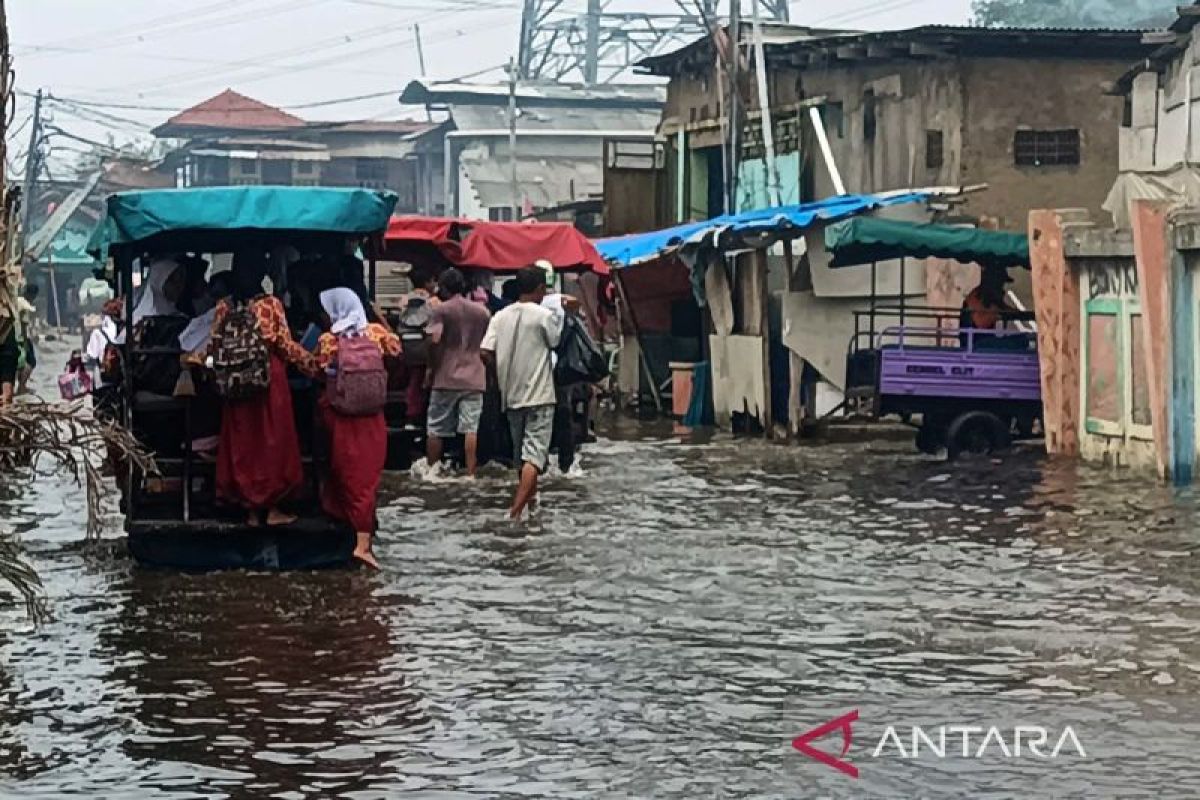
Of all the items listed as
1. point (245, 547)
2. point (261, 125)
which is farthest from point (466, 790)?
point (261, 125)

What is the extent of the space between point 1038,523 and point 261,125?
62.4 metres

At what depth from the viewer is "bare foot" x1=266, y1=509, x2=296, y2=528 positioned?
11969mm

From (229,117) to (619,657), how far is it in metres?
68.9

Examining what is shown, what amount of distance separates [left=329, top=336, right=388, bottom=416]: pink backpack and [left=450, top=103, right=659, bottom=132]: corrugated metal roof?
165 ft

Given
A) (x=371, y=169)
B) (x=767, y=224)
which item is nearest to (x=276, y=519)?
(x=767, y=224)

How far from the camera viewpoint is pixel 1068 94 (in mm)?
26938

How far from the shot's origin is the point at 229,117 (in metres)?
76.1

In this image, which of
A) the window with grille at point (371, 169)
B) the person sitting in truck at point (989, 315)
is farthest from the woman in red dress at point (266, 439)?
the window with grille at point (371, 169)

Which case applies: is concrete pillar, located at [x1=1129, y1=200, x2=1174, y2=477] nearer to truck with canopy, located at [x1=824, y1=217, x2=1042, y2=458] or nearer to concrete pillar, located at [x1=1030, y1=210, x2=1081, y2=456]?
concrete pillar, located at [x1=1030, y1=210, x2=1081, y2=456]

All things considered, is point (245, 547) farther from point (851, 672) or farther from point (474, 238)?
point (474, 238)

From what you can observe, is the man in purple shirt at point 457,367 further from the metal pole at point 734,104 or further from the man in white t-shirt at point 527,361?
the metal pole at point 734,104

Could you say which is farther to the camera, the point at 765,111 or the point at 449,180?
the point at 449,180

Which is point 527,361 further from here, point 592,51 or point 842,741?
point 592,51

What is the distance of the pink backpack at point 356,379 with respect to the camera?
38.1ft
